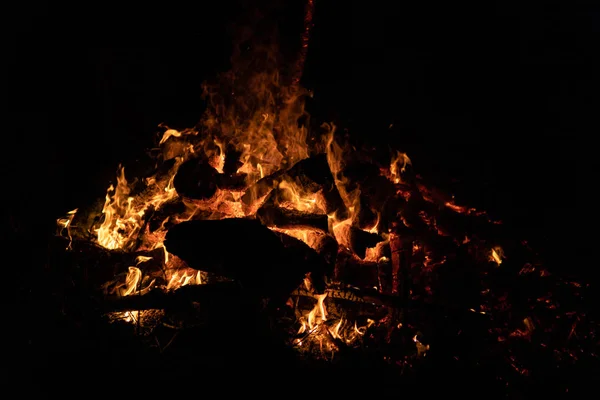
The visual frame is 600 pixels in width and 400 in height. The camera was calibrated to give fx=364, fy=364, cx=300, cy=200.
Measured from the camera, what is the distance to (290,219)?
252 cm

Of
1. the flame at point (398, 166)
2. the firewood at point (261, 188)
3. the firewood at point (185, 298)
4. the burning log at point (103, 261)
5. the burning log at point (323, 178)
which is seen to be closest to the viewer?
the firewood at point (185, 298)

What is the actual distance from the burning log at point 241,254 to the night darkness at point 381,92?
3.96 ft

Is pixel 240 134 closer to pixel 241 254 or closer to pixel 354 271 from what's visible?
pixel 241 254

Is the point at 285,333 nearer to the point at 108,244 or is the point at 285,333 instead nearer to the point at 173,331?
the point at 173,331

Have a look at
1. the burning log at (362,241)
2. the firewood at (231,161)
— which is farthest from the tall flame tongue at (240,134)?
the burning log at (362,241)

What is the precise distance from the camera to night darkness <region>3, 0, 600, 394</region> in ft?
9.23

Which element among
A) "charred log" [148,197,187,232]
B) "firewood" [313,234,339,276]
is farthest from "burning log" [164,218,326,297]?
"charred log" [148,197,187,232]

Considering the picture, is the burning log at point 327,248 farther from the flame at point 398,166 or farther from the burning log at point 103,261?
the burning log at point 103,261

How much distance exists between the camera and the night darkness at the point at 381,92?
9.23 ft

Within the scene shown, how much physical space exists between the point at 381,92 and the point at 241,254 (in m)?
1.87

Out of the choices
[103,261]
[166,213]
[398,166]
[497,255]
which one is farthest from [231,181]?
[497,255]

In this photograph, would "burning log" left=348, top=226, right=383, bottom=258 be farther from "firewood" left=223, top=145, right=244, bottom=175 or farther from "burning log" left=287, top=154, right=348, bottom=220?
"firewood" left=223, top=145, right=244, bottom=175

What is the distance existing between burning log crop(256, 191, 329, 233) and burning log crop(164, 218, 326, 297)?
0.91 feet

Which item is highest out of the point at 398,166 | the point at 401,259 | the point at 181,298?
the point at 398,166
